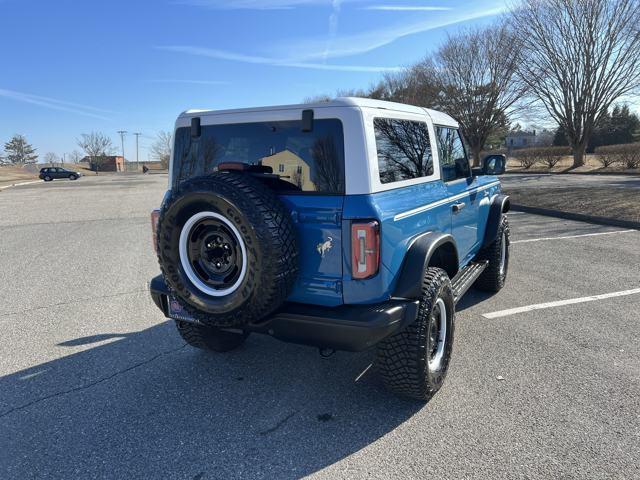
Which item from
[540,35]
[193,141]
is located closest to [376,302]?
[193,141]

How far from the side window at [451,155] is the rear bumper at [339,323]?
1.54 m

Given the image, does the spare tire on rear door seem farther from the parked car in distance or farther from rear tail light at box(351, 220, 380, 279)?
the parked car in distance

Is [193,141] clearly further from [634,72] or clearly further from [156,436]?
[634,72]

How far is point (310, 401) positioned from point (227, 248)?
4.03 ft

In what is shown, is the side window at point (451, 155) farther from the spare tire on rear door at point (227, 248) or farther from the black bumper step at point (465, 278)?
the spare tire on rear door at point (227, 248)

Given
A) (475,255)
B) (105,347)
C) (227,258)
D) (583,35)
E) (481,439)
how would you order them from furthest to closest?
1. (583,35)
2. (475,255)
3. (105,347)
4. (227,258)
5. (481,439)

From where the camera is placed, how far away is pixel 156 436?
2600 mm

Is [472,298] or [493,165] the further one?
[472,298]

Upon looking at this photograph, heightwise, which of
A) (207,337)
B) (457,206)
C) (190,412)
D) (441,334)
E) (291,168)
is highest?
(291,168)

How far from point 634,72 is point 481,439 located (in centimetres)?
3310

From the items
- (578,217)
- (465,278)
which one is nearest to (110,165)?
(578,217)

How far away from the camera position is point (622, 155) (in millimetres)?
27078

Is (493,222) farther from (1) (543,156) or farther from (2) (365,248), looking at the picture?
(1) (543,156)

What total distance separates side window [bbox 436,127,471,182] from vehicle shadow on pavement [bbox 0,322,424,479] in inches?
69.2
